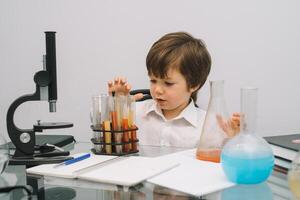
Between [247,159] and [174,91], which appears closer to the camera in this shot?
[247,159]

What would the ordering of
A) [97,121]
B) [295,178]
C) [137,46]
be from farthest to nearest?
[137,46] → [97,121] → [295,178]

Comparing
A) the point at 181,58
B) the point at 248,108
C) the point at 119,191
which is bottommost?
the point at 119,191

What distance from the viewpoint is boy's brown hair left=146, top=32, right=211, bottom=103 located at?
1143mm

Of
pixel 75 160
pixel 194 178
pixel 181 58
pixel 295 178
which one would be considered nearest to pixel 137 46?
pixel 181 58

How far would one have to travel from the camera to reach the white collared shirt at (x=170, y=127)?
46.6 inches

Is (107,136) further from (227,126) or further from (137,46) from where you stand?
(137,46)

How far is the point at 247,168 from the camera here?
0.61m

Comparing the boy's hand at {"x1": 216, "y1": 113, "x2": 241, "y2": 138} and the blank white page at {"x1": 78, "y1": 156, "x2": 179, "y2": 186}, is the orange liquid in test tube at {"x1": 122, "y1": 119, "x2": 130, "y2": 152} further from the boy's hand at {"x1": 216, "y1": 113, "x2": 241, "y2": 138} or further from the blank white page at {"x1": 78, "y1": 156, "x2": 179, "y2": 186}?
the boy's hand at {"x1": 216, "y1": 113, "x2": 241, "y2": 138}

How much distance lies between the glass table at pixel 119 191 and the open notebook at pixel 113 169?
1 cm

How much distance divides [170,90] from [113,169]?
47 centimetres

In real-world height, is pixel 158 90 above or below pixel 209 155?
above

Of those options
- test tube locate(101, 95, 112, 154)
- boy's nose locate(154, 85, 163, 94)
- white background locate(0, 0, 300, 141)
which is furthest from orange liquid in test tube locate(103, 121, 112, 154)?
white background locate(0, 0, 300, 141)

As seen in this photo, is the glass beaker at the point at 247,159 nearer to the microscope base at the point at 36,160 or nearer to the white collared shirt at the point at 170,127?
the microscope base at the point at 36,160

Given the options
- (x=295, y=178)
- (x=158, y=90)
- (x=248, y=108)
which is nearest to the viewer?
(x=295, y=178)
